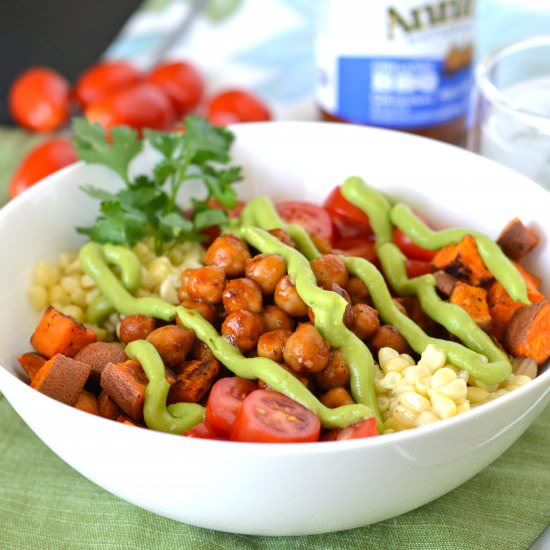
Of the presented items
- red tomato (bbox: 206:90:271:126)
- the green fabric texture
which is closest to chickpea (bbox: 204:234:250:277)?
the green fabric texture

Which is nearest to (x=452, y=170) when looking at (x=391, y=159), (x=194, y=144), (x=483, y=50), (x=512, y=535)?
(x=391, y=159)

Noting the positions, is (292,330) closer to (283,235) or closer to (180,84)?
(283,235)

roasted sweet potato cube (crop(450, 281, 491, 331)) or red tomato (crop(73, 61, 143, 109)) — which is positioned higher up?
roasted sweet potato cube (crop(450, 281, 491, 331))

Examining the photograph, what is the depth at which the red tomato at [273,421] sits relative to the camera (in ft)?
4.13

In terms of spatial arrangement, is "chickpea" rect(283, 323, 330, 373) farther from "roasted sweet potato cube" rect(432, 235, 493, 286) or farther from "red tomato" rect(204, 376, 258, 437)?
"roasted sweet potato cube" rect(432, 235, 493, 286)

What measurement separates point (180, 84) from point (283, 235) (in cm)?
152

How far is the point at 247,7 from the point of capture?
11.5ft

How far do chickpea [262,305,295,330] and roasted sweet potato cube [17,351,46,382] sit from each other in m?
0.40

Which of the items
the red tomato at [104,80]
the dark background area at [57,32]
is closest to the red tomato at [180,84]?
the red tomato at [104,80]

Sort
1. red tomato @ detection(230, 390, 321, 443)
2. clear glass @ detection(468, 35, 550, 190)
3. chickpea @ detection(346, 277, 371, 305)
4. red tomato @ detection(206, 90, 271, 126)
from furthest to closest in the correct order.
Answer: red tomato @ detection(206, 90, 271, 126) < clear glass @ detection(468, 35, 550, 190) < chickpea @ detection(346, 277, 371, 305) < red tomato @ detection(230, 390, 321, 443)

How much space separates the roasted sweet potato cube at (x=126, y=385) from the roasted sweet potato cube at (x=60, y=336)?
16cm

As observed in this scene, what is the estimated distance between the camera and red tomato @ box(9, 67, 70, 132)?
9.53ft

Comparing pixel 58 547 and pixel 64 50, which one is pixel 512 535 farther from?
pixel 64 50

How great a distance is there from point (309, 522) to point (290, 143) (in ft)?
3.38
